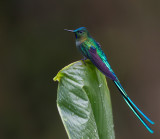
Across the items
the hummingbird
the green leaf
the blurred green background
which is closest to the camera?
the green leaf

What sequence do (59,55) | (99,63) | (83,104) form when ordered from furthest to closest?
(59,55)
(99,63)
(83,104)

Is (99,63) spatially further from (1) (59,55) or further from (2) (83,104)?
(1) (59,55)

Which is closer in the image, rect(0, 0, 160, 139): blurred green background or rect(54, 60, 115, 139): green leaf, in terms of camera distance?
rect(54, 60, 115, 139): green leaf

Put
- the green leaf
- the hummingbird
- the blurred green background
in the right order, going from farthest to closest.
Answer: the blurred green background < the hummingbird < the green leaf

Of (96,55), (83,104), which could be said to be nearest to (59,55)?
(96,55)

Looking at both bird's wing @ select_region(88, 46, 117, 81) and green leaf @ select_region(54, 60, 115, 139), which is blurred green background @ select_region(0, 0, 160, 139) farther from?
green leaf @ select_region(54, 60, 115, 139)

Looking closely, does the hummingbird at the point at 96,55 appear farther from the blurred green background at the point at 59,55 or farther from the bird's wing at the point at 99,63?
the blurred green background at the point at 59,55

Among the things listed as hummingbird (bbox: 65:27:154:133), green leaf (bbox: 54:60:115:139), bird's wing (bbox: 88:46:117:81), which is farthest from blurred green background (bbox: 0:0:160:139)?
green leaf (bbox: 54:60:115:139)
